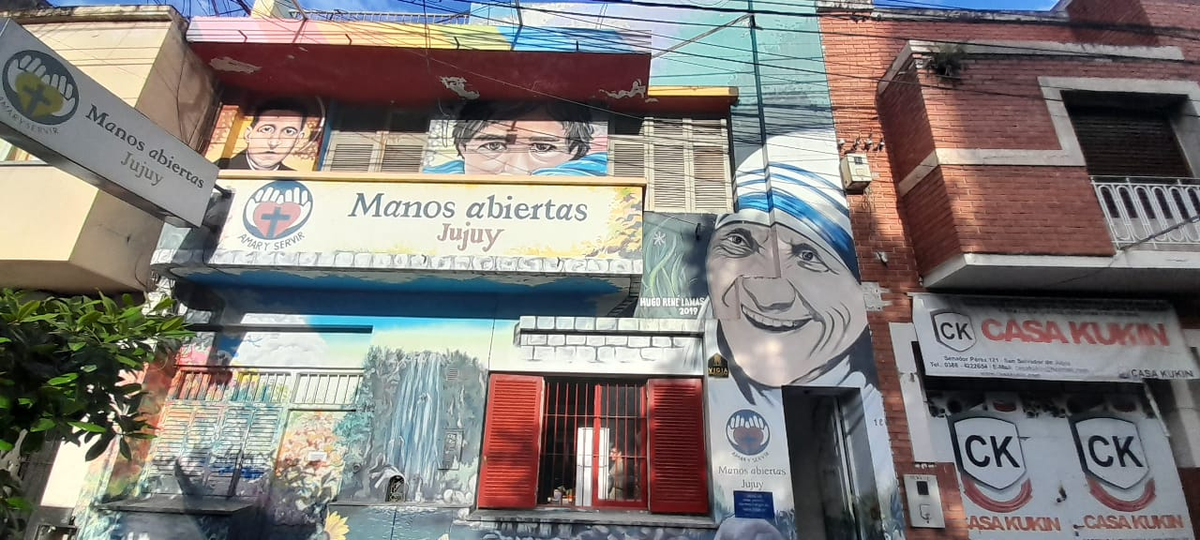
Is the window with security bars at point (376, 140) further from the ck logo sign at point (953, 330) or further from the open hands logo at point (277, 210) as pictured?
the ck logo sign at point (953, 330)

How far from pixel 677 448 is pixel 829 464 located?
199 centimetres

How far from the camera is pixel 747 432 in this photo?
19.3ft

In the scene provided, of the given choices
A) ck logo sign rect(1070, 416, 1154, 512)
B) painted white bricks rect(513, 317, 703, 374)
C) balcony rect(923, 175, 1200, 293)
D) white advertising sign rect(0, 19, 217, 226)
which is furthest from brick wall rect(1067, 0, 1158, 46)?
white advertising sign rect(0, 19, 217, 226)

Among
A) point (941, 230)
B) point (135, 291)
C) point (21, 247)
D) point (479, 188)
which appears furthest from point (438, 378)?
point (941, 230)

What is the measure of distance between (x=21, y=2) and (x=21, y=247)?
426cm

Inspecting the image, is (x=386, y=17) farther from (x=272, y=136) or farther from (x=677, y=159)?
(x=677, y=159)

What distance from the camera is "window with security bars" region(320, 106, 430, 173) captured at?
7.57 m

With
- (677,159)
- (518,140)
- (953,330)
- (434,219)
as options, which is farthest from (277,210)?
(953,330)

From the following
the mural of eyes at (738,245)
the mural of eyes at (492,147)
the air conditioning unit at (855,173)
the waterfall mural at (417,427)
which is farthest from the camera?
the mural of eyes at (492,147)

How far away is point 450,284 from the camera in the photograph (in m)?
6.34

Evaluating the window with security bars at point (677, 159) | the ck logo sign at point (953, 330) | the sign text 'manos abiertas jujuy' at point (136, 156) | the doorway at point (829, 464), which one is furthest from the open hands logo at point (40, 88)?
the ck logo sign at point (953, 330)

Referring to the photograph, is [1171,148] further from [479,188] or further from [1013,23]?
[479,188]

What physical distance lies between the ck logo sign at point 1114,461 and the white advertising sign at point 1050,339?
27.4 inches

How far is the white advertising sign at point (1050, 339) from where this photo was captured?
6176mm
